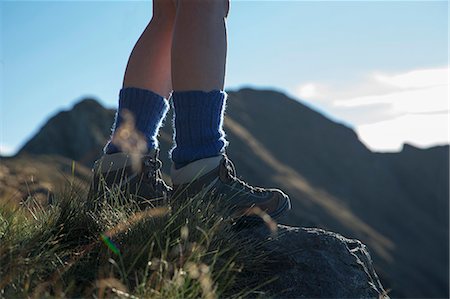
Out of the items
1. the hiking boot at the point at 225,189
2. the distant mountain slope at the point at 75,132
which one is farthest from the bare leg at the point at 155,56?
the distant mountain slope at the point at 75,132

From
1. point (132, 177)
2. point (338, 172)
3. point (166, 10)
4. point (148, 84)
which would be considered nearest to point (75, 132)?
point (338, 172)

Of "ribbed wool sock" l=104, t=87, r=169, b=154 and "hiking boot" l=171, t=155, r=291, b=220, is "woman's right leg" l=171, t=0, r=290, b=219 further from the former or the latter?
"ribbed wool sock" l=104, t=87, r=169, b=154

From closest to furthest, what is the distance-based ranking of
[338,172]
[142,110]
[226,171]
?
1. [226,171]
2. [142,110]
3. [338,172]

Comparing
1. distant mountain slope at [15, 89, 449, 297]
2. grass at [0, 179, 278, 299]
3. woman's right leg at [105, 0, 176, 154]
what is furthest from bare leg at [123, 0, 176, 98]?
distant mountain slope at [15, 89, 449, 297]

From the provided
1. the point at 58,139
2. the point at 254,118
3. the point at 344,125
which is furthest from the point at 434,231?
the point at 58,139

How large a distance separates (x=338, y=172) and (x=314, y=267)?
91.6m

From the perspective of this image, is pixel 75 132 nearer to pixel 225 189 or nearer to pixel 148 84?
pixel 148 84

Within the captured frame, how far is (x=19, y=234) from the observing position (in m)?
2.37

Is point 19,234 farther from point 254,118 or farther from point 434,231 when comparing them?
point 434,231

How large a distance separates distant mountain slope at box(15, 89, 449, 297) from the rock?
54.1 m

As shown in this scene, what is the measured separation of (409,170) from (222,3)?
10956 cm

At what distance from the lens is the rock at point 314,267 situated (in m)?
2.54

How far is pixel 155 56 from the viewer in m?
3.12

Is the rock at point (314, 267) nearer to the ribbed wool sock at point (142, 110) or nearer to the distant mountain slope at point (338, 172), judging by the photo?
the ribbed wool sock at point (142, 110)
